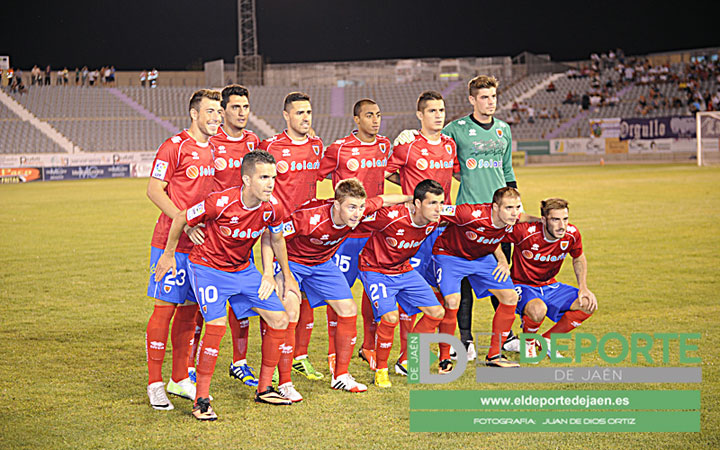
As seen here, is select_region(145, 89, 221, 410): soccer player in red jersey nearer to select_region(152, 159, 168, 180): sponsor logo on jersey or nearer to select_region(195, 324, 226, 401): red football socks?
select_region(152, 159, 168, 180): sponsor logo on jersey

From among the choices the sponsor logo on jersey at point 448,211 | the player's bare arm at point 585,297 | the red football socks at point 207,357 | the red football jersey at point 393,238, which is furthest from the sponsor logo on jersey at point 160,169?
the player's bare arm at point 585,297

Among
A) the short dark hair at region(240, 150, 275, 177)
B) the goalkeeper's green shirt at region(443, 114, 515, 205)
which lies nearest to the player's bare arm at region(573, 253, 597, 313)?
the goalkeeper's green shirt at region(443, 114, 515, 205)

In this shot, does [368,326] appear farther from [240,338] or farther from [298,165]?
[298,165]

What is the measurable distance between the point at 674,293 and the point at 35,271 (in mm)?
8316

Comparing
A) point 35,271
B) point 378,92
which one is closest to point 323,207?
point 35,271

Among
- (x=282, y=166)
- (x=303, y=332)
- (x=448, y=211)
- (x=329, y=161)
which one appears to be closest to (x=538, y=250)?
(x=448, y=211)

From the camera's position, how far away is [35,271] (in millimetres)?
10297

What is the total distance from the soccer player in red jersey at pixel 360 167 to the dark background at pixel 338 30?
46.9m

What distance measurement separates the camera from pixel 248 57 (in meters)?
46.3

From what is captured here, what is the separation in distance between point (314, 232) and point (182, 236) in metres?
0.90

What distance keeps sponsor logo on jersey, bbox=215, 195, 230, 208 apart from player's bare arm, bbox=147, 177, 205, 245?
23 centimetres

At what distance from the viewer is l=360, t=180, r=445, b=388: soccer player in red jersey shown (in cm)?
527

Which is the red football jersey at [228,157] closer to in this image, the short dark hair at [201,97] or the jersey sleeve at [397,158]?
the short dark hair at [201,97]

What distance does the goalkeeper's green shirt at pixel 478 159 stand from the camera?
20.0 ft
